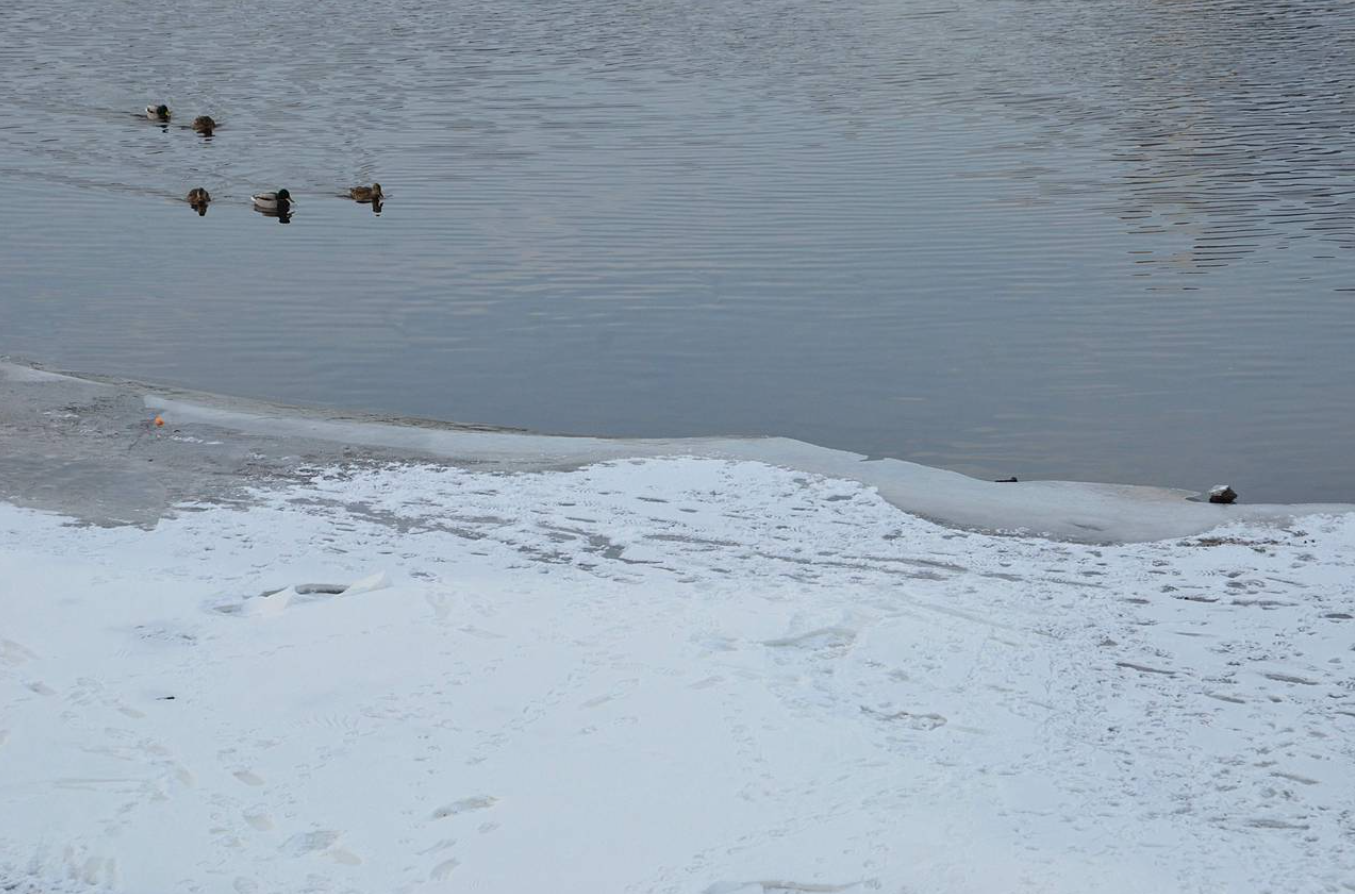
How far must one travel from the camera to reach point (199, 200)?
1738 cm

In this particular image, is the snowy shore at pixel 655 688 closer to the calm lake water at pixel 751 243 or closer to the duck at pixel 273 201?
the calm lake water at pixel 751 243

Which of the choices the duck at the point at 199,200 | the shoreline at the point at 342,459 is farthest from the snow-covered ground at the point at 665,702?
the duck at the point at 199,200

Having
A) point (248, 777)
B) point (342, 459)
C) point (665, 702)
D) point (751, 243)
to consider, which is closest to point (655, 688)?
point (665, 702)

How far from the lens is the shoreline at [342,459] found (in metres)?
8.27

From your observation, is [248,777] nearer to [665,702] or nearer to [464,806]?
[464,806]

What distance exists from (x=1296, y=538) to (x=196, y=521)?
551 cm

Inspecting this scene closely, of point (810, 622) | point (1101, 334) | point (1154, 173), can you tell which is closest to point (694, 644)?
point (810, 622)

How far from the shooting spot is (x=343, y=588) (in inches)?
286

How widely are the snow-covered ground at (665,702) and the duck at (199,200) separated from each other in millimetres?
9721

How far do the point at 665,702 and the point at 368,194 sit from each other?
12.2m

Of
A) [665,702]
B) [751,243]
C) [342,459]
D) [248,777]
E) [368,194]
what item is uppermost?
[368,194]

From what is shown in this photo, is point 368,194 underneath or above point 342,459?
above

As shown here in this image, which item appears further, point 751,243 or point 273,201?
point 273,201

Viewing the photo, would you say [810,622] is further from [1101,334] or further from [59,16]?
[59,16]
